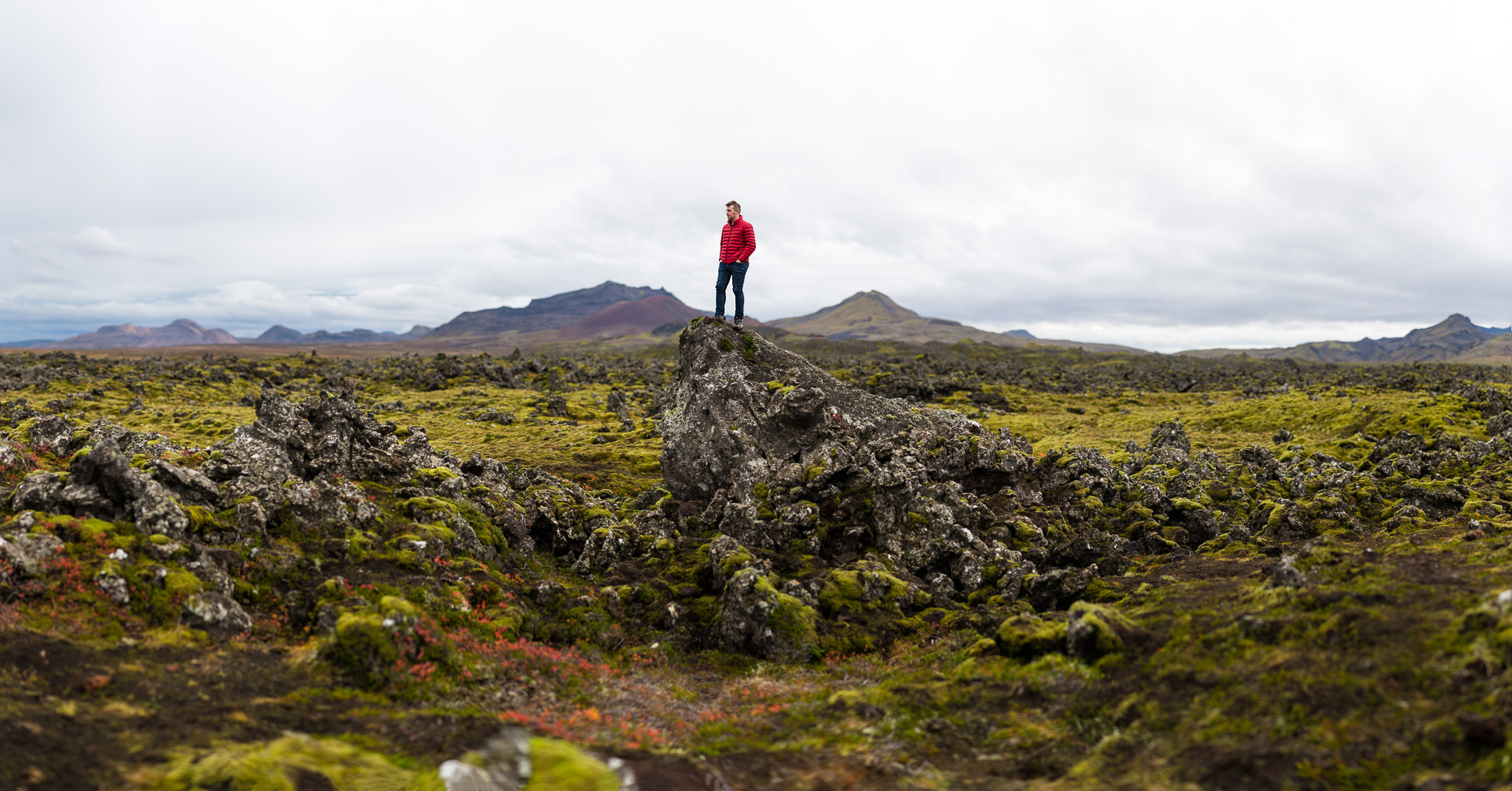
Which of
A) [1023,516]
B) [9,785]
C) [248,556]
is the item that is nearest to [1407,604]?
[1023,516]

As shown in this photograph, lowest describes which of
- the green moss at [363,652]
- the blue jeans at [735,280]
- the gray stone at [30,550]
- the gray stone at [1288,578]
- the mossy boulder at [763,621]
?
the mossy boulder at [763,621]

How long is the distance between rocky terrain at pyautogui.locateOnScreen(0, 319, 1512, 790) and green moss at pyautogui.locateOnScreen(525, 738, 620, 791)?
0.24 ft

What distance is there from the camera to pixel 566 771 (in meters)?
11.5

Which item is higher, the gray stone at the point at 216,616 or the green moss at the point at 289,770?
the gray stone at the point at 216,616

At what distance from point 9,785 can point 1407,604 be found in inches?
924

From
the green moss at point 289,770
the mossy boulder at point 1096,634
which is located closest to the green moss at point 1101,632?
the mossy boulder at point 1096,634

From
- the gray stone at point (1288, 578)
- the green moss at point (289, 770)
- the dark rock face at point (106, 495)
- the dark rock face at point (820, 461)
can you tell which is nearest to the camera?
the green moss at point (289, 770)

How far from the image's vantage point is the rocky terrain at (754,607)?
36.2ft

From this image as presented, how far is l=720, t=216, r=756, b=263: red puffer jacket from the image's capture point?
1121 inches

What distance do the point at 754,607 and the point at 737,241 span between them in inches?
627

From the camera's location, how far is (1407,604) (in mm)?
13086

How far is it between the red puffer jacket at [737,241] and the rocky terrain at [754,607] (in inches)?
188

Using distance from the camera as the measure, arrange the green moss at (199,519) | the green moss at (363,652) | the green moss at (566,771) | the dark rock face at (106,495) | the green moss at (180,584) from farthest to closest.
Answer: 1. the green moss at (199,519)
2. the dark rock face at (106,495)
3. the green moss at (180,584)
4. the green moss at (363,652)
5. the green moss at (566,771)

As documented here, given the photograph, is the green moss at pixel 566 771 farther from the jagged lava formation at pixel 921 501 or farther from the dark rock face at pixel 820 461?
the dark rock face at pixel 820 461
